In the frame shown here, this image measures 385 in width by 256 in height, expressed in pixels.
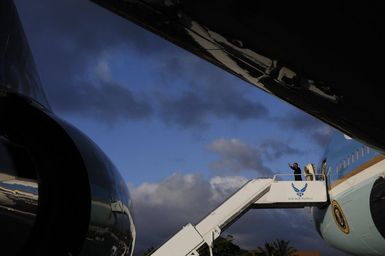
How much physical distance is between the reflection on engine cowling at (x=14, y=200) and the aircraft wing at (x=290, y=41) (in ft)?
4.42

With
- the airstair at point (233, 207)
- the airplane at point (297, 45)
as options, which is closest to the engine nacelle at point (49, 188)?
the airplane at point (297, 45)

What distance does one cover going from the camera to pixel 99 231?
381 cm

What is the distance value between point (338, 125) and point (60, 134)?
6.57 feet

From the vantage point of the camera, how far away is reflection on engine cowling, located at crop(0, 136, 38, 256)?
3.41m

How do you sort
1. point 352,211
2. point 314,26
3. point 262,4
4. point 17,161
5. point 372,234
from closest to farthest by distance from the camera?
point 262,4
point 314,26
point 17,161
point 372,234
point 352,211

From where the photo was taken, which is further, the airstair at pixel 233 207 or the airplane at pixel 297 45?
the airstair at pixel 233 207

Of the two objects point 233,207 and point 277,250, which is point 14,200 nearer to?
point 233,207

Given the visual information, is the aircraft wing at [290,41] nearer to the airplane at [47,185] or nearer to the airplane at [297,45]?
the airplane at [297,45]

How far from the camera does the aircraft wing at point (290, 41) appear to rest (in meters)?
2.64

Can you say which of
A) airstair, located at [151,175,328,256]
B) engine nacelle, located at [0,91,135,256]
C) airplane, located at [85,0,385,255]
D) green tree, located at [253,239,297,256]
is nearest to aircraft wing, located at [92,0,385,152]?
airplane, located at [85,0,385,255]

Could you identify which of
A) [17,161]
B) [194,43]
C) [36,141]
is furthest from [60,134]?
[194,43]

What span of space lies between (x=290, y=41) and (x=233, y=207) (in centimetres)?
2478

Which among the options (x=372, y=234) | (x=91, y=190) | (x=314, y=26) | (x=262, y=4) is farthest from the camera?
(x=372, y=234)

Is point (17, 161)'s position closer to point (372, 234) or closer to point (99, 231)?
point (99, 231)
